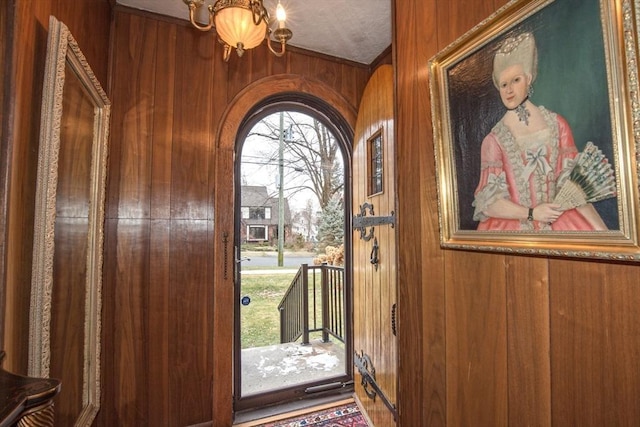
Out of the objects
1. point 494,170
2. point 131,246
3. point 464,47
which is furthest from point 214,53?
point 494,170

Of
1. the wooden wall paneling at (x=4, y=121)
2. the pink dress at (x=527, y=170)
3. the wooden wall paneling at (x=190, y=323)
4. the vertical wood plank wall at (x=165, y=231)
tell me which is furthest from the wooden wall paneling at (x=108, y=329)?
the pink dress at (x=527, y=170)

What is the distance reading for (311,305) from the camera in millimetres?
3330

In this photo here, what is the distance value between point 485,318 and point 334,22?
Answer: 1890 mm

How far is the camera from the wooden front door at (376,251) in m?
1.63

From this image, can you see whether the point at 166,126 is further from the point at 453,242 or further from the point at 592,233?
the point at 592,233

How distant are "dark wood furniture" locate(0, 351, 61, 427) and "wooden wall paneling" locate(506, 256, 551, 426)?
1103 mm

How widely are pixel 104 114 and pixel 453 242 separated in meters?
1.69

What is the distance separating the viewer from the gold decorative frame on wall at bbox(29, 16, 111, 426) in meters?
0.94

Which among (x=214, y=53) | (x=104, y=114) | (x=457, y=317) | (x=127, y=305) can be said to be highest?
(x=214, y=53)

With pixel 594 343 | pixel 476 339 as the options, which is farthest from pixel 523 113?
pixel 476 339

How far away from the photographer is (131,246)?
1766mm

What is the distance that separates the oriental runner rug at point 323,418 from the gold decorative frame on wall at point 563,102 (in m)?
1.61

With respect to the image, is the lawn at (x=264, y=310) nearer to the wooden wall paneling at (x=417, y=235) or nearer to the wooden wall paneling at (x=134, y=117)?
the wooden wall paneling at (x=134, y=117)

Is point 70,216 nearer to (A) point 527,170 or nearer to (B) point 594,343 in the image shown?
(A) point 527,170
